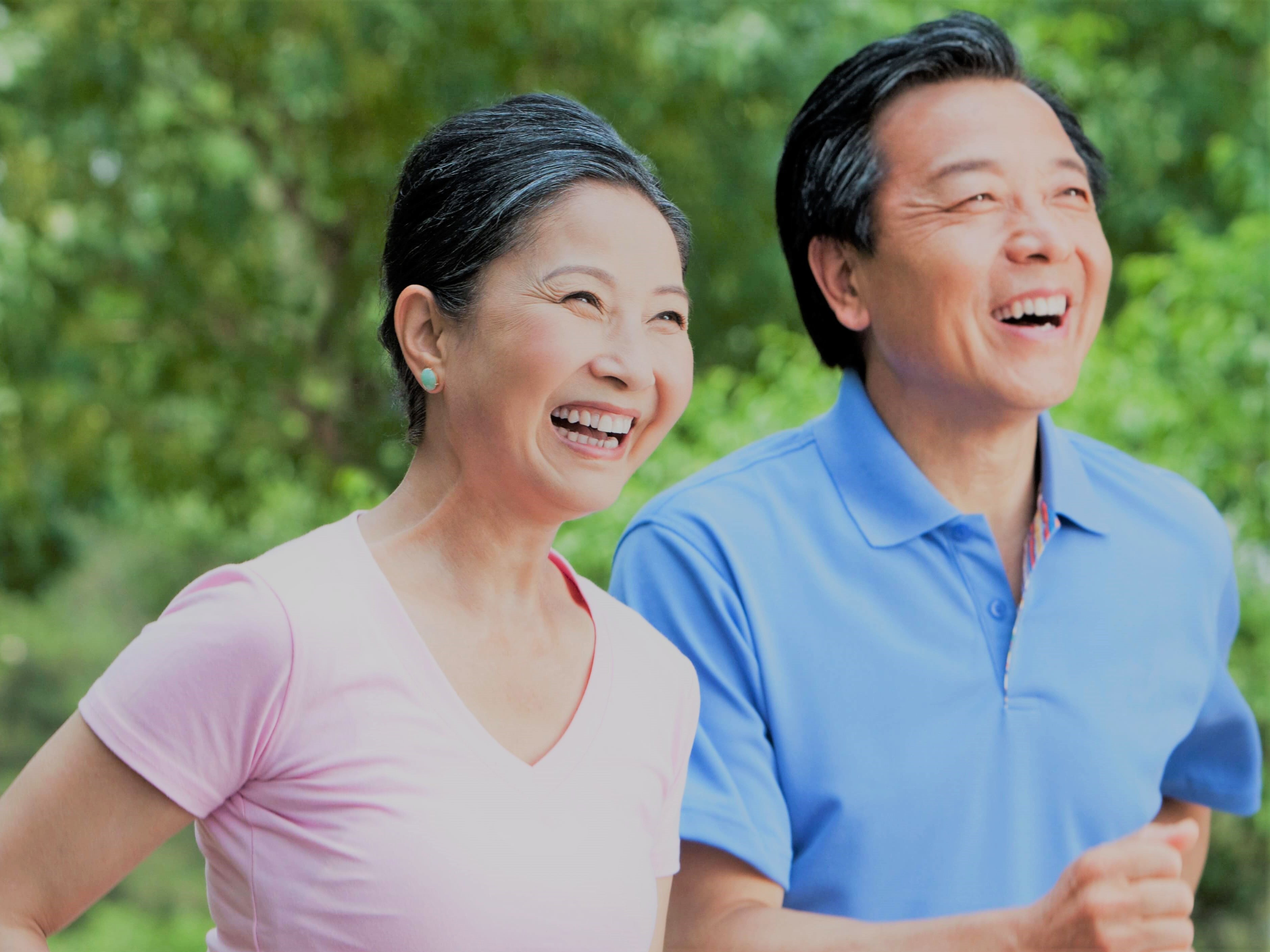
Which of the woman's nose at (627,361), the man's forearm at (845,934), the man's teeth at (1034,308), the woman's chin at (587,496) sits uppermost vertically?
the man's teeth at (1034,308)

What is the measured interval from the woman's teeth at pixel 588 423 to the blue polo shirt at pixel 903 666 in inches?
19.7

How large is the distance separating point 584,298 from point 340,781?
50 cm

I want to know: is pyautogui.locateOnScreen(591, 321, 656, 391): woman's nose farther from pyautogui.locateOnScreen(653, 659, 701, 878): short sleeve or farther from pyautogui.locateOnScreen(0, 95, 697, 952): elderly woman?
pyautogui.locateOnScreen(653, 659, 701, 878): short sleeve

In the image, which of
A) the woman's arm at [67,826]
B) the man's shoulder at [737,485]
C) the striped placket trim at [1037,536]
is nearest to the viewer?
the woman's arm at [67,826]

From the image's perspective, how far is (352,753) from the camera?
133 cm

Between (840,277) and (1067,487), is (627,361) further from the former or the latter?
(1067,487)

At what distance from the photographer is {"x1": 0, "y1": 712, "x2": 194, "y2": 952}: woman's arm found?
1.28 meters

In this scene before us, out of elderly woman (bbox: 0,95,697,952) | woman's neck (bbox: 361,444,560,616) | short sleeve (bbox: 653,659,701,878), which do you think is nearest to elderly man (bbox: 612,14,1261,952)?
short sleeve (bbox: 653,659,701,878)

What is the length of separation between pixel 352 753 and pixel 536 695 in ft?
0.72

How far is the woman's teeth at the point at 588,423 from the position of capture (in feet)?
4.61

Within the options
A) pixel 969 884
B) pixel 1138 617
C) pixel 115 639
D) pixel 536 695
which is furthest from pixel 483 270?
pixel 115 639

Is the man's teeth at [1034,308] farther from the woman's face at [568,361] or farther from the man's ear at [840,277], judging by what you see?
the woman's face at [568,361]

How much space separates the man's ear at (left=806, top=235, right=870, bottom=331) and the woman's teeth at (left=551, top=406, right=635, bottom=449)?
0.81 meters

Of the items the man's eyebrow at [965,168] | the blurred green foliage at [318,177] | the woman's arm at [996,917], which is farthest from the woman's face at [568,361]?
the blurred green foliage at [318,177]
